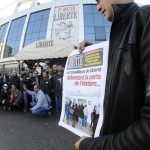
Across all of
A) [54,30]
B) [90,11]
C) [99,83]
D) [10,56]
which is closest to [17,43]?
[10,56]

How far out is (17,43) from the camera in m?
46.1

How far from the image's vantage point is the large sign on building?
4075 centimetres

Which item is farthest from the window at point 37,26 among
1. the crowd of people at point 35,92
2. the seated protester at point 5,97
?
the seated protester at point 5,97

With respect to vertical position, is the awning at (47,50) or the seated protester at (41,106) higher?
the awning at (47,50)

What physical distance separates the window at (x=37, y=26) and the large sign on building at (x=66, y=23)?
5.18 feet

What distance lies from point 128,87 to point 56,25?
41.0 m

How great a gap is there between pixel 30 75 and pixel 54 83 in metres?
3.34

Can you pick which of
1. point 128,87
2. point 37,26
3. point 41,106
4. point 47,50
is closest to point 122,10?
point 128,87

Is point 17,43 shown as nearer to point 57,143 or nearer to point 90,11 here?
point 90,11

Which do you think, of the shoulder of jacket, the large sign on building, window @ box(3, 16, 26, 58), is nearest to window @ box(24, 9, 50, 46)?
the large sign on building

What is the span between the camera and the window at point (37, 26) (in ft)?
141

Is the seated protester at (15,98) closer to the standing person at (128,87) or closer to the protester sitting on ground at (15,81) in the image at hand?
the protester sitting on ground at (15,81)

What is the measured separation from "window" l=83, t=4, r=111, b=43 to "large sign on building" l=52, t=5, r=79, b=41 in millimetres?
1172

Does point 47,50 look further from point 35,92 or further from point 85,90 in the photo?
point 85,90
